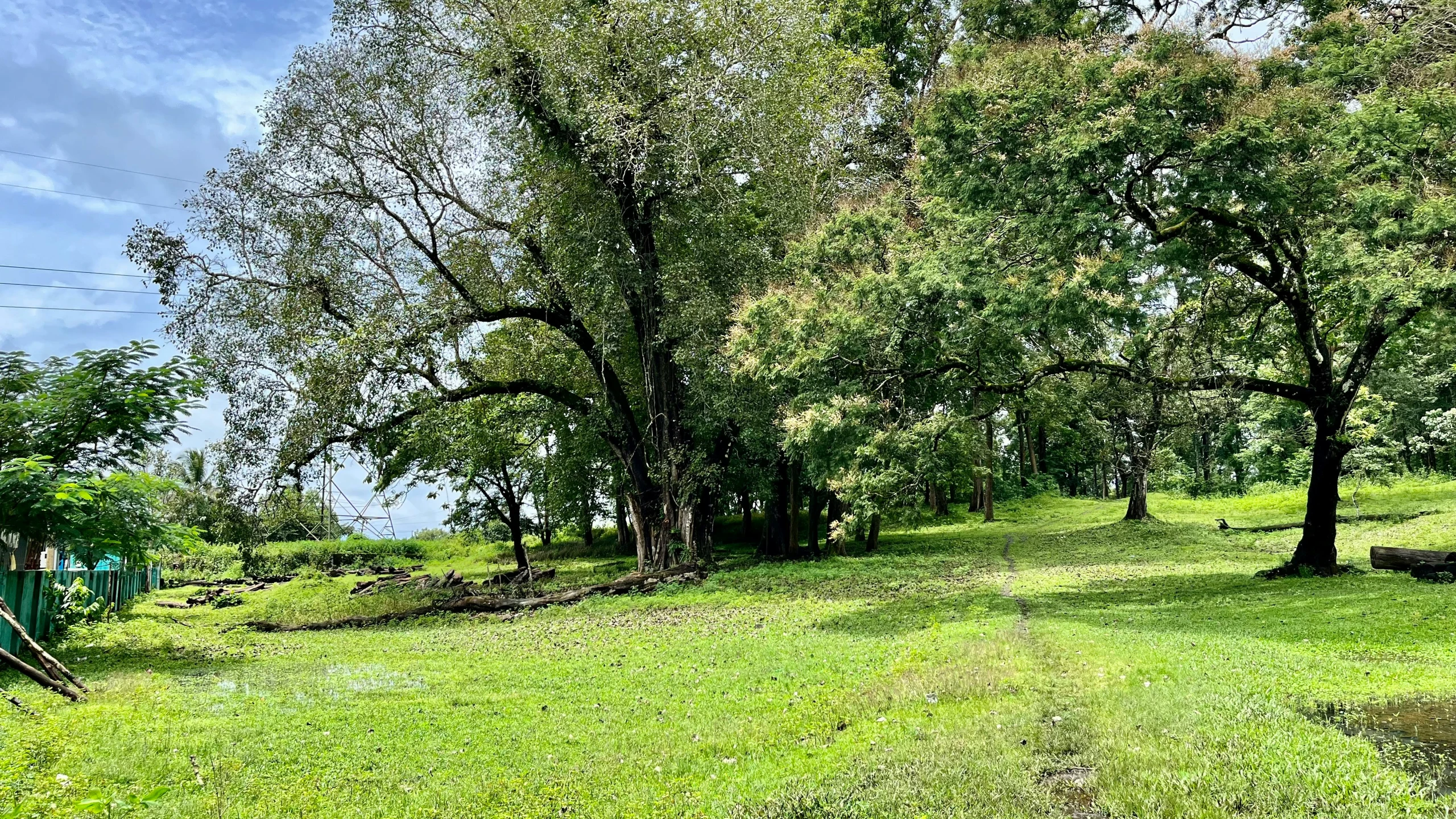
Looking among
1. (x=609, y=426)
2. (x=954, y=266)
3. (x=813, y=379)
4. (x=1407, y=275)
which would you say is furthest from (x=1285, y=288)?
(x=609, y=426)

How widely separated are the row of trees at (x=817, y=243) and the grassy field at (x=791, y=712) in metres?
5.09

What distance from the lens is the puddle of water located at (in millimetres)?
6379

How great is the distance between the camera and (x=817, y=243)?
2283 centimetres

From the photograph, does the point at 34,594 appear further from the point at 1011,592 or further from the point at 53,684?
the point at 1011,592

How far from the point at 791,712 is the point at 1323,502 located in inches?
675

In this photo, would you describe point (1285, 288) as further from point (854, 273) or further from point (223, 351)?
point (223, 351)

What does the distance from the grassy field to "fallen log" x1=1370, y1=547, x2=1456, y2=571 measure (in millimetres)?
968

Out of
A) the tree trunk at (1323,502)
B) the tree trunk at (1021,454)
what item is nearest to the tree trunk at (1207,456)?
the tree trunk at (1021,454)

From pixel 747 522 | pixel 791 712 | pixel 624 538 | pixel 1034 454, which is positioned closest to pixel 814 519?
pixel 747 522

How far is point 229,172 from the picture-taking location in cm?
2489

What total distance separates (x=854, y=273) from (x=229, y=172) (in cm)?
1812

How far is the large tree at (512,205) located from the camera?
926 inches

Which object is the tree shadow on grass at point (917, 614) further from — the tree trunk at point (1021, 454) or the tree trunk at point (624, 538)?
the tree trunk at point (1021, 454)

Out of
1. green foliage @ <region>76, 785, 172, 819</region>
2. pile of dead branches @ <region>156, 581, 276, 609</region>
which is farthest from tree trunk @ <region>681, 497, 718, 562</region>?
green foliage @ <region>76, 785, 172, 819</region>
